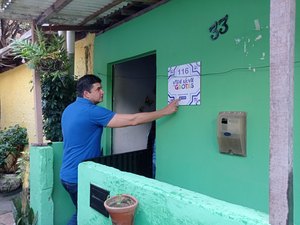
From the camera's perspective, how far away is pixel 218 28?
3107 millimetres

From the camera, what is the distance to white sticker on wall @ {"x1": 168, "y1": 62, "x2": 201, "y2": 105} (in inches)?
132

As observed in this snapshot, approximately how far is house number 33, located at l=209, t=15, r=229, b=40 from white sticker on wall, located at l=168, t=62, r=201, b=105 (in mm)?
333

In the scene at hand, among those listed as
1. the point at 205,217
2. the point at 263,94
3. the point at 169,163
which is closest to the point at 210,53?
the point at 263,94

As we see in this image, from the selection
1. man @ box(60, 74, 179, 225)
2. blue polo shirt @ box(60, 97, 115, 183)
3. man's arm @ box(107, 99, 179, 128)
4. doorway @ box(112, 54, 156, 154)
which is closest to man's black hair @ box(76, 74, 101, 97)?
man @ box(60, 74, 179, 225)

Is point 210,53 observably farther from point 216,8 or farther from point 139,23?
point 139,23

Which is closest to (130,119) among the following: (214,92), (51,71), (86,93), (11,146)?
(86,93)

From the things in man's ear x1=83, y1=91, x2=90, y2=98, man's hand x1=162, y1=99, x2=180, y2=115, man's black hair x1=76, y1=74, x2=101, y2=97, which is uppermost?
man's black hair x1=76, y1=74, x2=101, y2=97

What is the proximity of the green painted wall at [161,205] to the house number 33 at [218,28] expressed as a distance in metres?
1.55

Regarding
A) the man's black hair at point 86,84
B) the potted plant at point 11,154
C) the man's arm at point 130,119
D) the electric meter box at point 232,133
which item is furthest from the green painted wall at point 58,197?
the potted plant at point 11,154

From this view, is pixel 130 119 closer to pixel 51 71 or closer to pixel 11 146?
pixel 51 71

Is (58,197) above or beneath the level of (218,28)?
beneath

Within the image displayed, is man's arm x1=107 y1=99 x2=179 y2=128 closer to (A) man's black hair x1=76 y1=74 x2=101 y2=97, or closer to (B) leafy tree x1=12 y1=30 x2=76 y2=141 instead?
(A) man's black hair x1=76 y1=74 x2=101 y2=97

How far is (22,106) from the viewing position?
888 centimetres

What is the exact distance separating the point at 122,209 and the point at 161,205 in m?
0.25
